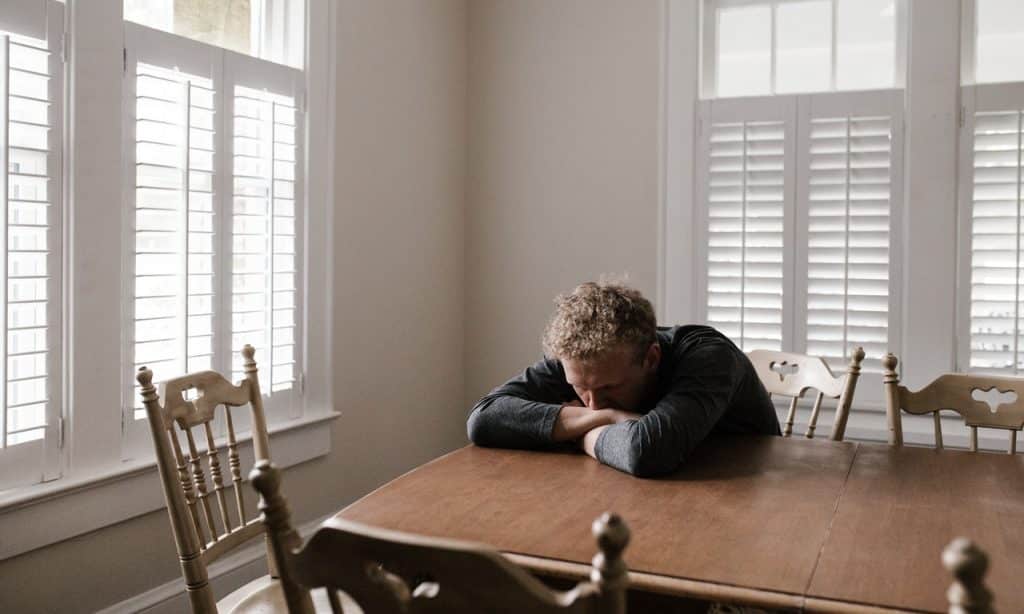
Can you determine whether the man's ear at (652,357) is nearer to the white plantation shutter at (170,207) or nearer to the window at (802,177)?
the white plantation shutter at (170,207)

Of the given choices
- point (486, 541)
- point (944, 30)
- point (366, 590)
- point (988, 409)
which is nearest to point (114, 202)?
point (486, 541)

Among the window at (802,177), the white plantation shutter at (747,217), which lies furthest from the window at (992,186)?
the white plantation shutter at (747,217)

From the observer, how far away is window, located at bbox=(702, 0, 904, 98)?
342cm

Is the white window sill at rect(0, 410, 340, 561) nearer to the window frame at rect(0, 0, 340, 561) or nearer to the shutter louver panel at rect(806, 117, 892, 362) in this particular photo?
the window frame at rect(0, 0, 340, 561)

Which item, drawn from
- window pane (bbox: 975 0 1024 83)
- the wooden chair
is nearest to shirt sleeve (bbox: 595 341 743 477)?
the wooden chair

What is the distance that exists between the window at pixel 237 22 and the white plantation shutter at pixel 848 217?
6.25 ft

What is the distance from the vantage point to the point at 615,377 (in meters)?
1.99

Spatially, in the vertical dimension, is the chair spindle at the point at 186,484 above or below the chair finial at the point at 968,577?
below

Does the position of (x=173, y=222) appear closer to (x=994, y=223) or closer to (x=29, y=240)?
(x=29, y=240)

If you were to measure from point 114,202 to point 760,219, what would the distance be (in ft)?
7.66

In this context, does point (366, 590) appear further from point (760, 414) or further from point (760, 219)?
point (760, 219)

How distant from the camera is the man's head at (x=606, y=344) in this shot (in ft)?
6.41

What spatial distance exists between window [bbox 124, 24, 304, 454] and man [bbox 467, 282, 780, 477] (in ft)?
3.13

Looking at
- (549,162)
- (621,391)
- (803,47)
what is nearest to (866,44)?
(803,47)
